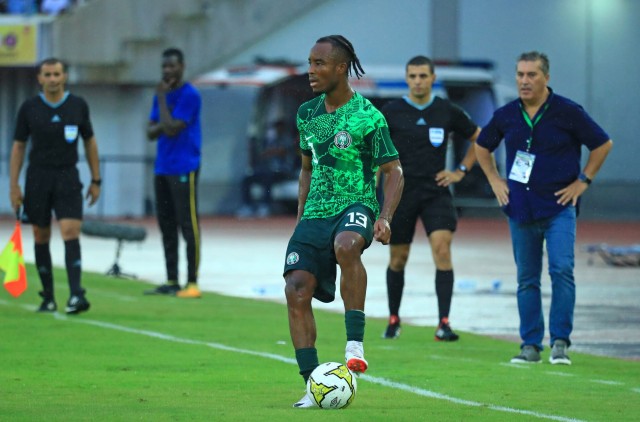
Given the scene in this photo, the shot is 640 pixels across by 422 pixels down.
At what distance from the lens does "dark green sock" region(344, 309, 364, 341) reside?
8.28m

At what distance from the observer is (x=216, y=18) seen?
127 feet

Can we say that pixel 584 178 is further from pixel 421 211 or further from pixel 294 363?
pixel 294 363

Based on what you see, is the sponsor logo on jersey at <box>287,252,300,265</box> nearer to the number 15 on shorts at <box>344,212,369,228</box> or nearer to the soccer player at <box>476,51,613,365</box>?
the number 15 on shorts at <box>344,212,369,228</box>

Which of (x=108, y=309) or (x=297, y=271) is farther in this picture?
(x=108, y=309)

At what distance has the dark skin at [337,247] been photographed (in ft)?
27.3

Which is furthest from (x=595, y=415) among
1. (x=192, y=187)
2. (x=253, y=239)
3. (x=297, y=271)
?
(x=253, y=239)

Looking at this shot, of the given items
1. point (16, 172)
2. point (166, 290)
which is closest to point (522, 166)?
point (16, 172)

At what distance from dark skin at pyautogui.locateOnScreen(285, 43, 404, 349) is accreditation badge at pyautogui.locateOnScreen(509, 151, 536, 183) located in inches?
105

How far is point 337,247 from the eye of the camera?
8.30 m

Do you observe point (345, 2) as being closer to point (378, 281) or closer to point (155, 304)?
point (378, 281)

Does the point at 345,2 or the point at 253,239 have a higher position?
the point at 345,2

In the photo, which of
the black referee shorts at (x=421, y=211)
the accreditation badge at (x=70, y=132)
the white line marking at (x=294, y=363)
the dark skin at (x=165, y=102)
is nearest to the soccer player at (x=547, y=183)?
the black referee shorts at (x=421, y=211)

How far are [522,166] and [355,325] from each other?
3249 millimetres

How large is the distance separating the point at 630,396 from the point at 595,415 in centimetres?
95
